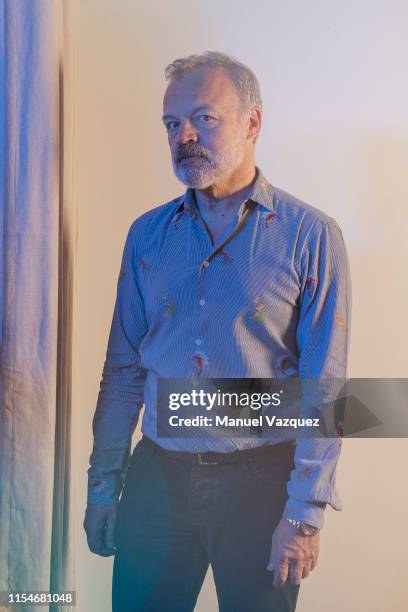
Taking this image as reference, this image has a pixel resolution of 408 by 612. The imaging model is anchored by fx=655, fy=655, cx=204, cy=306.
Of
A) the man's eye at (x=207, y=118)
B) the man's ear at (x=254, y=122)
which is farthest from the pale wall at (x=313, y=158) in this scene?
the man's eye at (x=207, y=118)

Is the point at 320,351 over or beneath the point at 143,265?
beneath

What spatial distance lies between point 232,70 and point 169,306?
506 millimetres

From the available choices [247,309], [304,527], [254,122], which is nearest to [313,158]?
[254,122]

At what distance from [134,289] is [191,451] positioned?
14.2 inches

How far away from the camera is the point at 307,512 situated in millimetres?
1241

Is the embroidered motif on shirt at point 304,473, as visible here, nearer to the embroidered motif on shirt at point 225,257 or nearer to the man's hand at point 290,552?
the man's hand at point 290,552

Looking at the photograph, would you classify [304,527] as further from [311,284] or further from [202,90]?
[202,90]

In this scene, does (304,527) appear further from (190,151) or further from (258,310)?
(190,151)

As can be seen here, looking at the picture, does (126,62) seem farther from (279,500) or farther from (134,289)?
(279,500)

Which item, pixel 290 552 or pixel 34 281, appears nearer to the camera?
pixel 290 552

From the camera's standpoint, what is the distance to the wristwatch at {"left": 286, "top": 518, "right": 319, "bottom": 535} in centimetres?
125

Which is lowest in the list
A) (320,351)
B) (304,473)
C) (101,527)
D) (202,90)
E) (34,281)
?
(101,527)

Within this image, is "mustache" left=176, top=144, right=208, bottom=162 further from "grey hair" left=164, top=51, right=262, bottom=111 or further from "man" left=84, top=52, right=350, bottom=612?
"grey hair" left=164, top=51, right=262, bottom=111

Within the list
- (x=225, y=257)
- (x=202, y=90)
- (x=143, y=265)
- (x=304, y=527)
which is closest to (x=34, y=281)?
(x=143, y=265)
